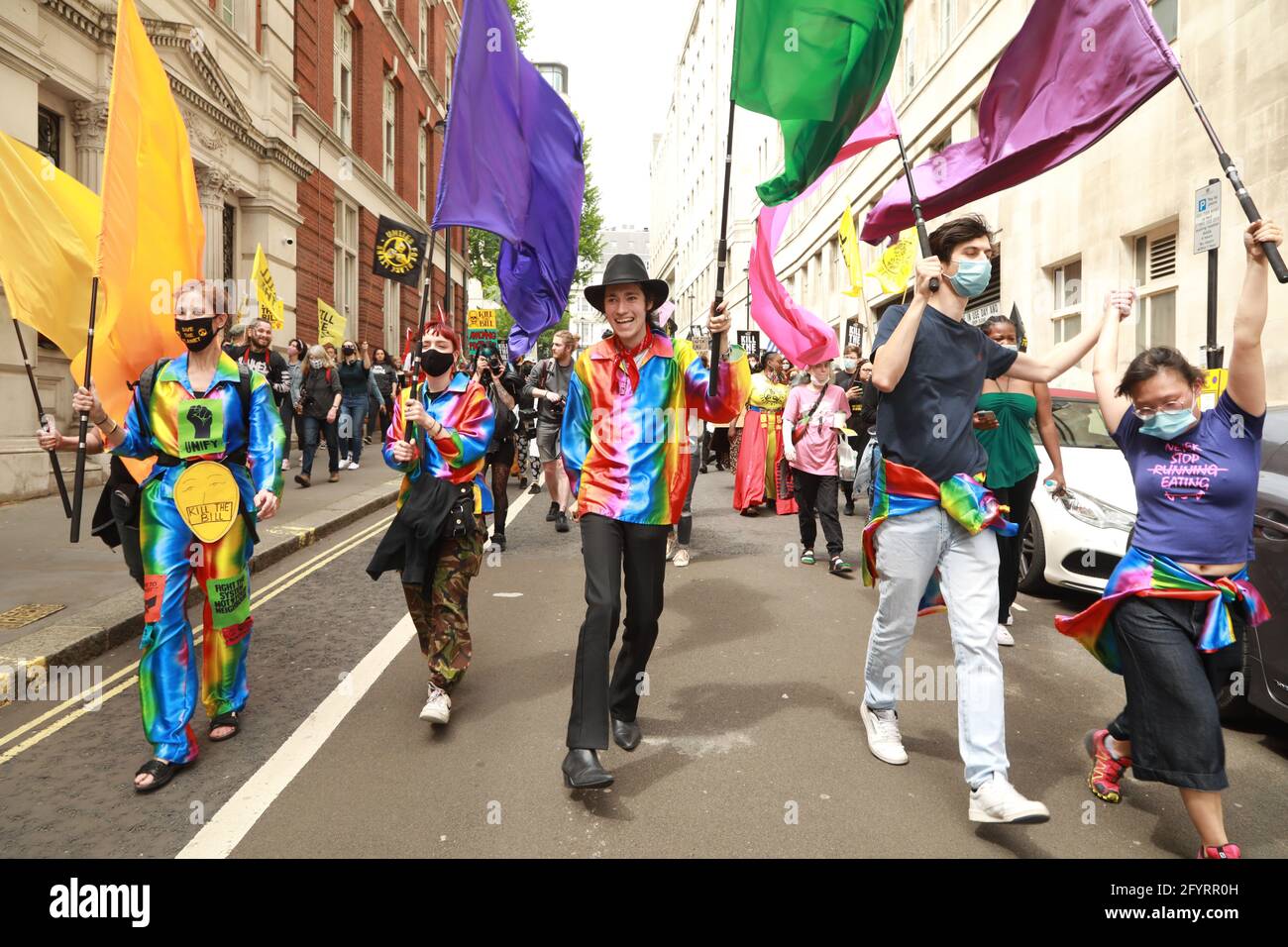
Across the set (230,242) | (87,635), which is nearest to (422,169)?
(230,242)

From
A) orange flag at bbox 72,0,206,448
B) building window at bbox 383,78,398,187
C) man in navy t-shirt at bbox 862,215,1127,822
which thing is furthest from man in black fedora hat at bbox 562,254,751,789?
building window at bbox 383,78,398,187

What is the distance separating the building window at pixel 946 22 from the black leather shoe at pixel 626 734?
20.0m

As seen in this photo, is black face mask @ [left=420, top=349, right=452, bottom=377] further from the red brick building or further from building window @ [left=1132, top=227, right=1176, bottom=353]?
building window @ [left=1132, top=227, right=1176, bottom=353]

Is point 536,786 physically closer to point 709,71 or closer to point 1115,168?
point 1115,168

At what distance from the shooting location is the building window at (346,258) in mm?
22453

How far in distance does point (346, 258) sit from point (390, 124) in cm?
622

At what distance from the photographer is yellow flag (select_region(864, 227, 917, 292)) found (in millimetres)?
9695

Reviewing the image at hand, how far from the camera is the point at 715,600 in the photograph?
21.7 ft

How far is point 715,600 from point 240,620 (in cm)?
346

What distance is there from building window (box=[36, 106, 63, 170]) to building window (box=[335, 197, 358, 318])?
10.7 meters

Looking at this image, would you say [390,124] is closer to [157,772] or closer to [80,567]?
[80,567]

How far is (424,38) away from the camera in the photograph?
1203 inches

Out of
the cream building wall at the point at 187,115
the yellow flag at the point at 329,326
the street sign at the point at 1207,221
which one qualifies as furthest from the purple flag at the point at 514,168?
the yellow flag at the point at 329,326

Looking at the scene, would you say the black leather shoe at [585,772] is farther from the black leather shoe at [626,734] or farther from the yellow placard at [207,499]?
the yellow placard at [207,499]
